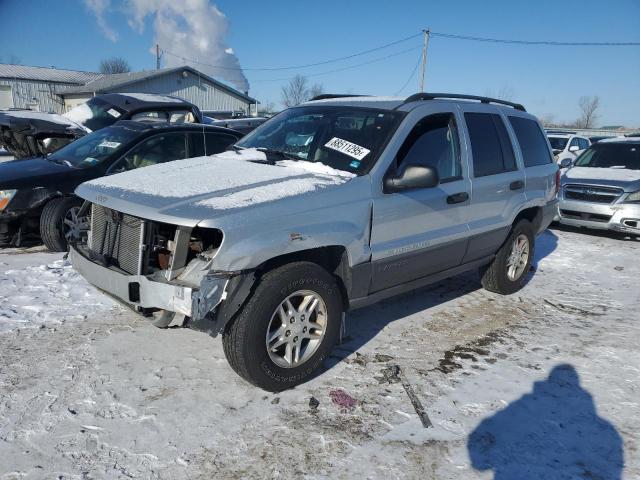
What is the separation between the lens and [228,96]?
1551 inches

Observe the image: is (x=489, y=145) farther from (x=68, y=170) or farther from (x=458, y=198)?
(x=68, y=170)

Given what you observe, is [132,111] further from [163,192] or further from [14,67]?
[14,67]

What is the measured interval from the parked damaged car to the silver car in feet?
23.5

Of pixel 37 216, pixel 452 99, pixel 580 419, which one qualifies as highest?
pixel 452 99

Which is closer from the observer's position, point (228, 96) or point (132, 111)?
point (132, 111)

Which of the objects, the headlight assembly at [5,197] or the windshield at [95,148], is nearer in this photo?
the headlight assembly at [5,197]

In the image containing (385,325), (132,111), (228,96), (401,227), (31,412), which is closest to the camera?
(31,412)

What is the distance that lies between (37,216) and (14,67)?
51634 mm

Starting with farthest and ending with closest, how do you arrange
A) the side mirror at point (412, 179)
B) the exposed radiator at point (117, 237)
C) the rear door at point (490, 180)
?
the rear door at point (490, 180) → the side mirror at point (412, 179) → the exposed radiator at point (117, 237)

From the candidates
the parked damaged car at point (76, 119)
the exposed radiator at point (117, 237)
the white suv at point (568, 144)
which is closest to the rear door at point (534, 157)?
the exposed radiator at point (117, 237)

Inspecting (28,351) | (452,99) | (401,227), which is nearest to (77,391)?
(28,351)

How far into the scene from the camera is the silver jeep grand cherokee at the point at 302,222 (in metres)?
2.93

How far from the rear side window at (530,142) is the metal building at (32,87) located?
42.5 meters

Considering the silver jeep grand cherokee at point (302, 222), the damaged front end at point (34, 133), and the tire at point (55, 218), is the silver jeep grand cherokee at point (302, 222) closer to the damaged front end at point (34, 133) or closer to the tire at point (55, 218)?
the tire at point (55, 218)
